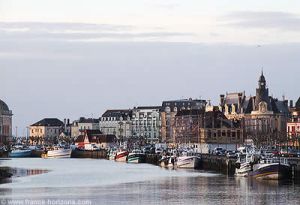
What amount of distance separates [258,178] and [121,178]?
1660 centimetres

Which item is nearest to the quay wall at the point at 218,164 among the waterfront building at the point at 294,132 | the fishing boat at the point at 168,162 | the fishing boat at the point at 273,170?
the fishing boat at the point at 168,162

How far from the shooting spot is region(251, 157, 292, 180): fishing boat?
10131 cm

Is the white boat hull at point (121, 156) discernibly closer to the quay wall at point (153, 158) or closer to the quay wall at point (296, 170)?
the quay wall at point (153, 158)

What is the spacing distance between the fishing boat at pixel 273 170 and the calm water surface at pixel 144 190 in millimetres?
1548

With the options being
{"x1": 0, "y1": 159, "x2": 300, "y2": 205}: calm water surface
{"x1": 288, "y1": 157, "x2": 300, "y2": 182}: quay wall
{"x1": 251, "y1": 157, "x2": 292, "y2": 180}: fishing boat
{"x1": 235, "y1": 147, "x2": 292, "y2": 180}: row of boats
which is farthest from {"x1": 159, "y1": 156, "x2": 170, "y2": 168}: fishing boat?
{"x1": 288, "y1": 157, "x2": 300, "y2": 182}: quay wall

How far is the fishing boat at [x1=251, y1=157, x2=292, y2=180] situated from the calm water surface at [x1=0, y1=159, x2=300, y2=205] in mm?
1548

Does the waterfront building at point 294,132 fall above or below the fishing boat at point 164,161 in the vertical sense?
above

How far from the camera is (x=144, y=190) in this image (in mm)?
93500

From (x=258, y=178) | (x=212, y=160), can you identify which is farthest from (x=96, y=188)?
(x=212, y=160)

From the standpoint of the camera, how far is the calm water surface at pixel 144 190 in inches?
3243

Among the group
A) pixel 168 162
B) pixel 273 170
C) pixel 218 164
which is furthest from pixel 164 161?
pixel 273 170

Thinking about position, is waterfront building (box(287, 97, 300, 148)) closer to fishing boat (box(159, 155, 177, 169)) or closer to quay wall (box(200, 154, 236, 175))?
quay wall (box(200, 154, 236, 175))

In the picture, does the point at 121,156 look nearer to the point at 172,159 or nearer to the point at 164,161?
the point at 164,161

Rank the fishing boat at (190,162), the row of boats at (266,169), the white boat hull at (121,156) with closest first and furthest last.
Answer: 1. the row of boats at (266,169)
2. the fishing boat at (190,162)
3. the white boat hull at (121,156)
